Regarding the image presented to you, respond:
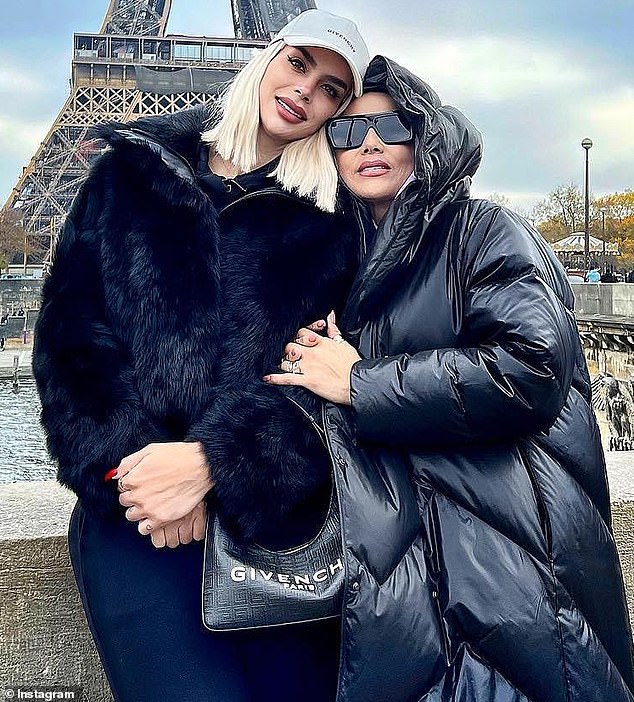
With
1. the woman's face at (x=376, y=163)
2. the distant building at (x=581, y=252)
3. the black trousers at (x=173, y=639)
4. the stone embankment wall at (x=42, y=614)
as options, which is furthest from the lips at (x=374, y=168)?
the distant building at (x=581, y=252)

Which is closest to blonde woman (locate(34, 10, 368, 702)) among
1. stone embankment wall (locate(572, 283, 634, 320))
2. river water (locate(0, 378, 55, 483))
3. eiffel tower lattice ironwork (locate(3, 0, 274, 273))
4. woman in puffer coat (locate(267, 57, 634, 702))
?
woman in puffer coat (locate(267, 57, 634, 702))

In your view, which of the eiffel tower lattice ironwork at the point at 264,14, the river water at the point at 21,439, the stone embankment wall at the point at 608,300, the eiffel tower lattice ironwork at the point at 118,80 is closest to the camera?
the river water at the point at 21,439

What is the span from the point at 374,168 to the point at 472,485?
588 mm

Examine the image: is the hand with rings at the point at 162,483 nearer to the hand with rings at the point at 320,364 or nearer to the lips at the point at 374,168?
the hand with rings at the point at 320,364

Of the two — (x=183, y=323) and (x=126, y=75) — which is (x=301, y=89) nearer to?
(x=183, y=323)

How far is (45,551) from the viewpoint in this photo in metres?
1.60

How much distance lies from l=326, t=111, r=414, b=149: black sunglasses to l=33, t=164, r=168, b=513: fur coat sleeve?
443mm

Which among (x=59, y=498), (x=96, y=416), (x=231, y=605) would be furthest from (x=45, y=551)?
(x=231, y=605)

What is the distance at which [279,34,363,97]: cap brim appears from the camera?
4.75 ft

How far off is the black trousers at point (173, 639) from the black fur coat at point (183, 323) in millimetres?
101

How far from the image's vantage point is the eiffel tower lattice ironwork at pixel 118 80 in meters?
29.5

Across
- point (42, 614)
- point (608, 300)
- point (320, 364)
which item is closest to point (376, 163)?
point (320, 364)

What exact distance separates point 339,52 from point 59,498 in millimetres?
1122

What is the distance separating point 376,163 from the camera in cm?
145
